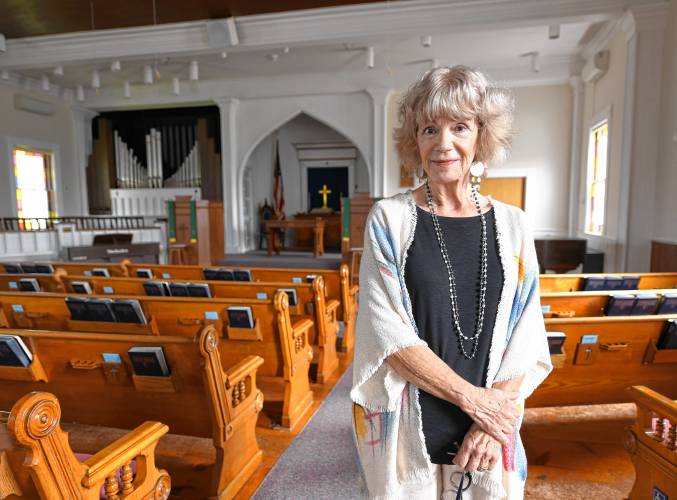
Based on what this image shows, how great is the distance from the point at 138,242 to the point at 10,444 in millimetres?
8512

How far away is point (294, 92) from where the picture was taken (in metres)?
9.15

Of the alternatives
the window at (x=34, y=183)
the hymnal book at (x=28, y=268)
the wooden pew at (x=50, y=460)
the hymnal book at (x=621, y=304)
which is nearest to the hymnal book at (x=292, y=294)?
the wooden pew at (x=50, y=460)

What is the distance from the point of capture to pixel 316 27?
6180 mm

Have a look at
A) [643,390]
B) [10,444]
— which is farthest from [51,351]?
[643,390]

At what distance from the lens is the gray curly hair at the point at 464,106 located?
3.05 ft

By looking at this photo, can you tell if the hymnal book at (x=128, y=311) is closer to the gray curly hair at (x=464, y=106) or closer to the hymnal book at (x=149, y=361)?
the hymnal book at (x=149, y=361)

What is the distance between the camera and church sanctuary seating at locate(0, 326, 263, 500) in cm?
170

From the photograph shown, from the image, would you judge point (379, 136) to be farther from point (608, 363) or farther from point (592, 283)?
point (608, 363)

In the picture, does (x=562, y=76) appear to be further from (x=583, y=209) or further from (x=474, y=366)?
(x=474, y=366)

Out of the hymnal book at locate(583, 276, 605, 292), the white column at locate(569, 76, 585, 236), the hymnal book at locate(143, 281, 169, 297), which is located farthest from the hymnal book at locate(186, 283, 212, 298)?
the white column at locate(569, 76, 585, 236)

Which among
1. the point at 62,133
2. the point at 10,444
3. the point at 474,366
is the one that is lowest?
the point at 10,444

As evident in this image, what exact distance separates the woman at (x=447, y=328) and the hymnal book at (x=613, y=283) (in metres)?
2.81

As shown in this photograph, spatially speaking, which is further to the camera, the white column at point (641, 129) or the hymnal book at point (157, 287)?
the white column at point (641, 129)

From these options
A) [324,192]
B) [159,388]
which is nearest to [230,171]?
[324,192]
